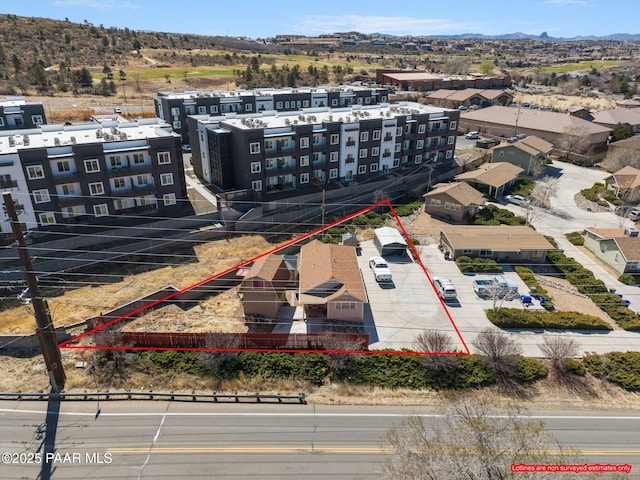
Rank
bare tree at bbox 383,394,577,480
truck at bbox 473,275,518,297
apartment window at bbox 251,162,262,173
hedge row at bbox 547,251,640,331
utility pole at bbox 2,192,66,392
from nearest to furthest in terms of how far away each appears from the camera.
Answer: bare tree at bbox 383,394,577,480, utility pole at bbox 2,192,66,392, hedge row at bbox 547,251,640,331, truck at bbox 473,275,518,297, apartment window at bbox 251,162,262,173

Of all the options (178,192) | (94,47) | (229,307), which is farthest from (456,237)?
(94,47)

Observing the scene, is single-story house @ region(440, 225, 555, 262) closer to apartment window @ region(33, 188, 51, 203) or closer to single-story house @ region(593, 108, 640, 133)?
apartment window @ region(33, 188, 51, 203)

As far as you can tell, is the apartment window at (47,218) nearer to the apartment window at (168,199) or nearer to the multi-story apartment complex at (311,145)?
the apartment window at (168,199)

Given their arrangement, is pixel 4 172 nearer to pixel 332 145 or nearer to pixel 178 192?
pixel 178 192

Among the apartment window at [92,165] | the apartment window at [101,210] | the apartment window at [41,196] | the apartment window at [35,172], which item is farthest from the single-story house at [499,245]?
the apartment window at [35,172]

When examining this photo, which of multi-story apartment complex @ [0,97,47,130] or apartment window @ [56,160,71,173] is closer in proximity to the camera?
apartment window @ [56,160,71,173]

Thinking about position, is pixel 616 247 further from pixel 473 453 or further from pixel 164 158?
pixel 164 158


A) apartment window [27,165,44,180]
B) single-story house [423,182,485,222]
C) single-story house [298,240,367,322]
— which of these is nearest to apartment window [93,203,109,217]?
apartment window [27,165,44,180]

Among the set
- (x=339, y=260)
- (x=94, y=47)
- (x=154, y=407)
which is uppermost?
(x=94, y=47)

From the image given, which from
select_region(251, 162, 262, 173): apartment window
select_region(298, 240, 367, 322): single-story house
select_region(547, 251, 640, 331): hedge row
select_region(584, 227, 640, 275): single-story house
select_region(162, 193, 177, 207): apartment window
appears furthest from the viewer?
select_region(251, 162, 262, 173): apartment window
